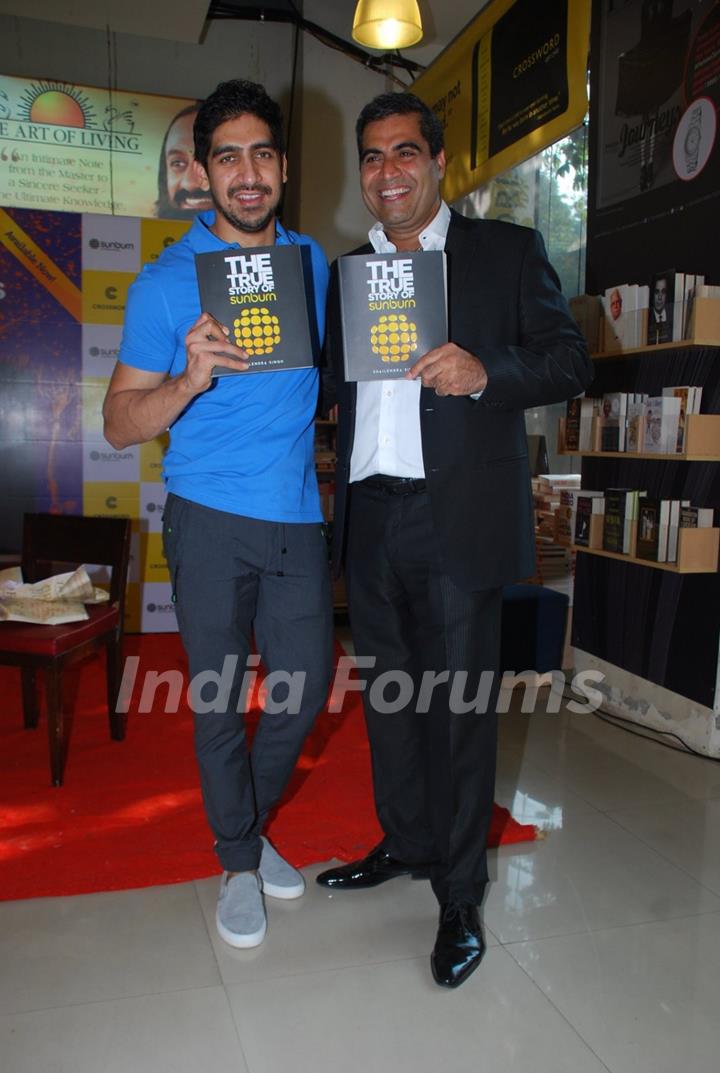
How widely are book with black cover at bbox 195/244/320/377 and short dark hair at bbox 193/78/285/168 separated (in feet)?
1.03

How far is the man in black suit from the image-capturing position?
1799mm

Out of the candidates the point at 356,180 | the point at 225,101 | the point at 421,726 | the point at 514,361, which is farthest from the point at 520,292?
the point at 356,180

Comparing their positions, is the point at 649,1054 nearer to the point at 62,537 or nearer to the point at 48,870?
the point at 48,870

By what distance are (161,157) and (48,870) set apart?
15.3ft

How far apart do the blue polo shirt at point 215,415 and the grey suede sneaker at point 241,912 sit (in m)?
0.86

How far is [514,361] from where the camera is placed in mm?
1730

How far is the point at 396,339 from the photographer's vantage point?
170cm

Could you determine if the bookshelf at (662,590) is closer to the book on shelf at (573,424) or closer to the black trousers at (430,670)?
the book on shelf at (573,424)

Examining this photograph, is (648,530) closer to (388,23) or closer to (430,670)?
(430,670)

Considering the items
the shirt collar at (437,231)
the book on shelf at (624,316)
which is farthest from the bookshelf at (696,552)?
the shirt collar at (437,231)

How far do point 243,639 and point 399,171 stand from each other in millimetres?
1055

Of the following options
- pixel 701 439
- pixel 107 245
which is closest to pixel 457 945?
pixel 701 439

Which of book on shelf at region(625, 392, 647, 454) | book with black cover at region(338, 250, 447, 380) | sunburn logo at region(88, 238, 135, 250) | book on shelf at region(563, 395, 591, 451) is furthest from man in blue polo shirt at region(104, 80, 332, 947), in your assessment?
sunburn logo at region(88, 238, 135, 250)

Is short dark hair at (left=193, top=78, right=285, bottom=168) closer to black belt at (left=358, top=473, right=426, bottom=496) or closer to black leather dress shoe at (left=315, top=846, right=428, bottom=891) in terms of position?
black belt at (left=358, top=473, right=426, bottom=496)
